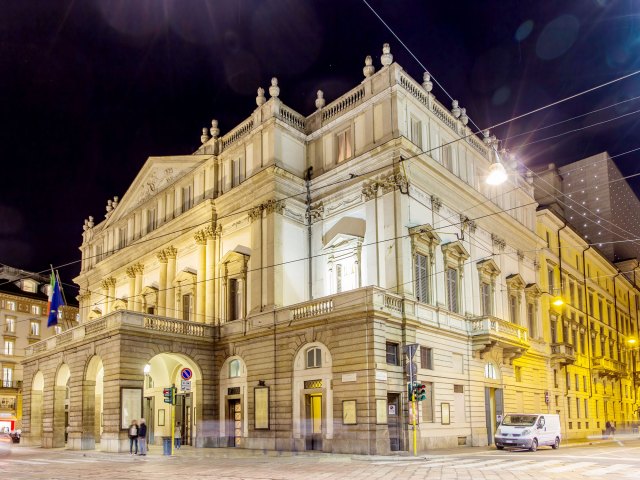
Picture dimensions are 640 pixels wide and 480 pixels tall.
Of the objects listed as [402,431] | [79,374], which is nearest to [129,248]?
[79,374]

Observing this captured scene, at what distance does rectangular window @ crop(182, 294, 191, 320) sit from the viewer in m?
38.8

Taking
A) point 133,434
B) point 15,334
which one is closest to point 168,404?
point 133,434

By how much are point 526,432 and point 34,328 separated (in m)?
63.3

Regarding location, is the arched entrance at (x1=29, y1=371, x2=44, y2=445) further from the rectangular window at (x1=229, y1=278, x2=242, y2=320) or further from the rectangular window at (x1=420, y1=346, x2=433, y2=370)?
the rectangular window at (x1=420, y1=346, x2=433, y2=370)

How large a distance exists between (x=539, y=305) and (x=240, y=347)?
66.9 feet

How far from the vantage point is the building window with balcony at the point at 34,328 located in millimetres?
76125

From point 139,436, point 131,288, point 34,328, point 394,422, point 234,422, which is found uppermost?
point 131,288

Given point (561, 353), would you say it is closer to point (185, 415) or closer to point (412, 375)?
point (412, 375)

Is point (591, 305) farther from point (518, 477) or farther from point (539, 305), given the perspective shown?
point (518, 477)

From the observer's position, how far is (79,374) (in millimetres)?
34062

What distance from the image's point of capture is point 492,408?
34.4 metres

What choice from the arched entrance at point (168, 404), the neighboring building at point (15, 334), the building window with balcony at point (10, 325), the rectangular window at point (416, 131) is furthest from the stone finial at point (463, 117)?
the building window with balcony at point (10, 325)

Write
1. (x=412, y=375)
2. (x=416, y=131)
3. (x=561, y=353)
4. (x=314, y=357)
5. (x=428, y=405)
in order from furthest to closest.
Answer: (x=561, y=353) < (x=416, y=131) < (x=428, y=405) < (x=314, y=357) < (x=412, y=375)

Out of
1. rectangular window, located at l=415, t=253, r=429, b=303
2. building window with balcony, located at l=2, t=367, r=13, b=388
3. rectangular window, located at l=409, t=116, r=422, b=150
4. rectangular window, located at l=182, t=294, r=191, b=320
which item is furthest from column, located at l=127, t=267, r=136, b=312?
building window with balcony, located at l=2, t=367, r=13, b=388
